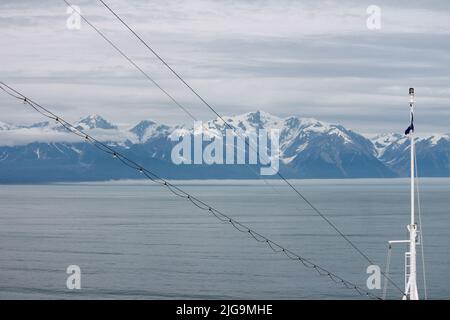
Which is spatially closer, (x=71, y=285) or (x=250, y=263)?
(x=71, y=285)

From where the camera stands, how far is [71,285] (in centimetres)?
8850

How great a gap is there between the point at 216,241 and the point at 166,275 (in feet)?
124

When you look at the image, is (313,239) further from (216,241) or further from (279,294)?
(279,294)
